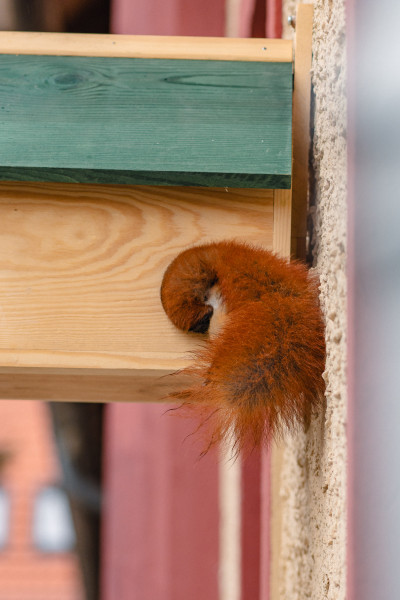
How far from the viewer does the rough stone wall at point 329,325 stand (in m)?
0.92

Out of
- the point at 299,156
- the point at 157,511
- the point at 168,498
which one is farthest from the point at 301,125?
the point at 157,511

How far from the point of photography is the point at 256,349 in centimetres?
99

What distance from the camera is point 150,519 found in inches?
118

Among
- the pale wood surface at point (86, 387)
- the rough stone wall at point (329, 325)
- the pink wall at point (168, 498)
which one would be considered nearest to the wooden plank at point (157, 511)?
the pink wall at point (168, 498)

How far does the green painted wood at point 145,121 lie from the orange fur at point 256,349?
0.48 feet

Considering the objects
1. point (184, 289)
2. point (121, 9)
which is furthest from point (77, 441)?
point (184, 289)

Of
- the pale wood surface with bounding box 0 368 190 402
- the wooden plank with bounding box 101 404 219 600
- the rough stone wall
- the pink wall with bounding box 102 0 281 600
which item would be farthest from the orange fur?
the wooden plank with bounding box 101 404 219 600

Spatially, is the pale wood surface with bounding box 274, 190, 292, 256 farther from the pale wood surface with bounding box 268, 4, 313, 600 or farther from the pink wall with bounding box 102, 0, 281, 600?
the pink wall with bounding box 102, 0, 281, 600

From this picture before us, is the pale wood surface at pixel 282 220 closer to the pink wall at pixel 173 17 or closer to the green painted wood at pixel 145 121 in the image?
the green painted wood at pixel 145 121

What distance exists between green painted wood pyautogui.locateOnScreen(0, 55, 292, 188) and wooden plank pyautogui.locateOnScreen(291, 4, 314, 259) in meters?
0.06

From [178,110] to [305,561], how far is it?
0.84 meters

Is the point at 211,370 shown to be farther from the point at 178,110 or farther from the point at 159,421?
the point at 159,421

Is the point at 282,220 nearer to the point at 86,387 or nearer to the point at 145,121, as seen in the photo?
the point at 145,121

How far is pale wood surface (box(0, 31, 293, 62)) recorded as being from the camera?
1.24 m
